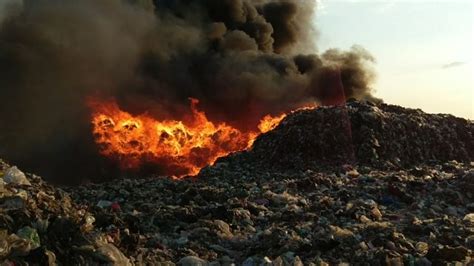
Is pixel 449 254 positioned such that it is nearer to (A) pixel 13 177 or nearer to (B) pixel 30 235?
(B) pixel 30 235

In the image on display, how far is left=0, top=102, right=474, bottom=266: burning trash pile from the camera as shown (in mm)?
6328

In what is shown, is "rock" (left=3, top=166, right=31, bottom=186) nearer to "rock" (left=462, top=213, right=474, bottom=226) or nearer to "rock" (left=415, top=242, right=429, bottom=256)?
"rock" (left=415, top=242, right=429, bottom=256)

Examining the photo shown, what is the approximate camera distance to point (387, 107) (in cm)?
2248

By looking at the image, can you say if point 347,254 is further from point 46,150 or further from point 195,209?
point 46,150

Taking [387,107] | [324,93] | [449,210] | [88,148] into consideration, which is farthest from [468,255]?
[324,93]

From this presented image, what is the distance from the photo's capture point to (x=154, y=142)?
71.1 ft

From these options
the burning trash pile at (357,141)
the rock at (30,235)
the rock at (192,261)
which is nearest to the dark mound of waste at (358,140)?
the burning trash pile at (357,141)

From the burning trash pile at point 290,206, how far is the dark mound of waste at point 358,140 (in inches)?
1.9

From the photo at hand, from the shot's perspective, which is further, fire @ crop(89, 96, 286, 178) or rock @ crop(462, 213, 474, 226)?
fire @ crop(89, 96, 286, 178)

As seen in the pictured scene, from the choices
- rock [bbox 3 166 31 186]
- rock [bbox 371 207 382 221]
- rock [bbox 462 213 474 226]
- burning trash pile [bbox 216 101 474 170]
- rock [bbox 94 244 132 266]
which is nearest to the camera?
rock [bbox 94 244 132 266]

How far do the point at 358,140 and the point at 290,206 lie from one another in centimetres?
791

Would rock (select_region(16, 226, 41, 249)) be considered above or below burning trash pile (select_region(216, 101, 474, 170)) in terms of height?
below

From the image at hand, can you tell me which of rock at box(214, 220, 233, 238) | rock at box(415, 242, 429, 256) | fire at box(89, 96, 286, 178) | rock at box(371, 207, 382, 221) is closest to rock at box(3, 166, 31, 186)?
rock at box(214, 220, 233, 238)

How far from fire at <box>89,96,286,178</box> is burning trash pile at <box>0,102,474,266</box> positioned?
9.73 ft
